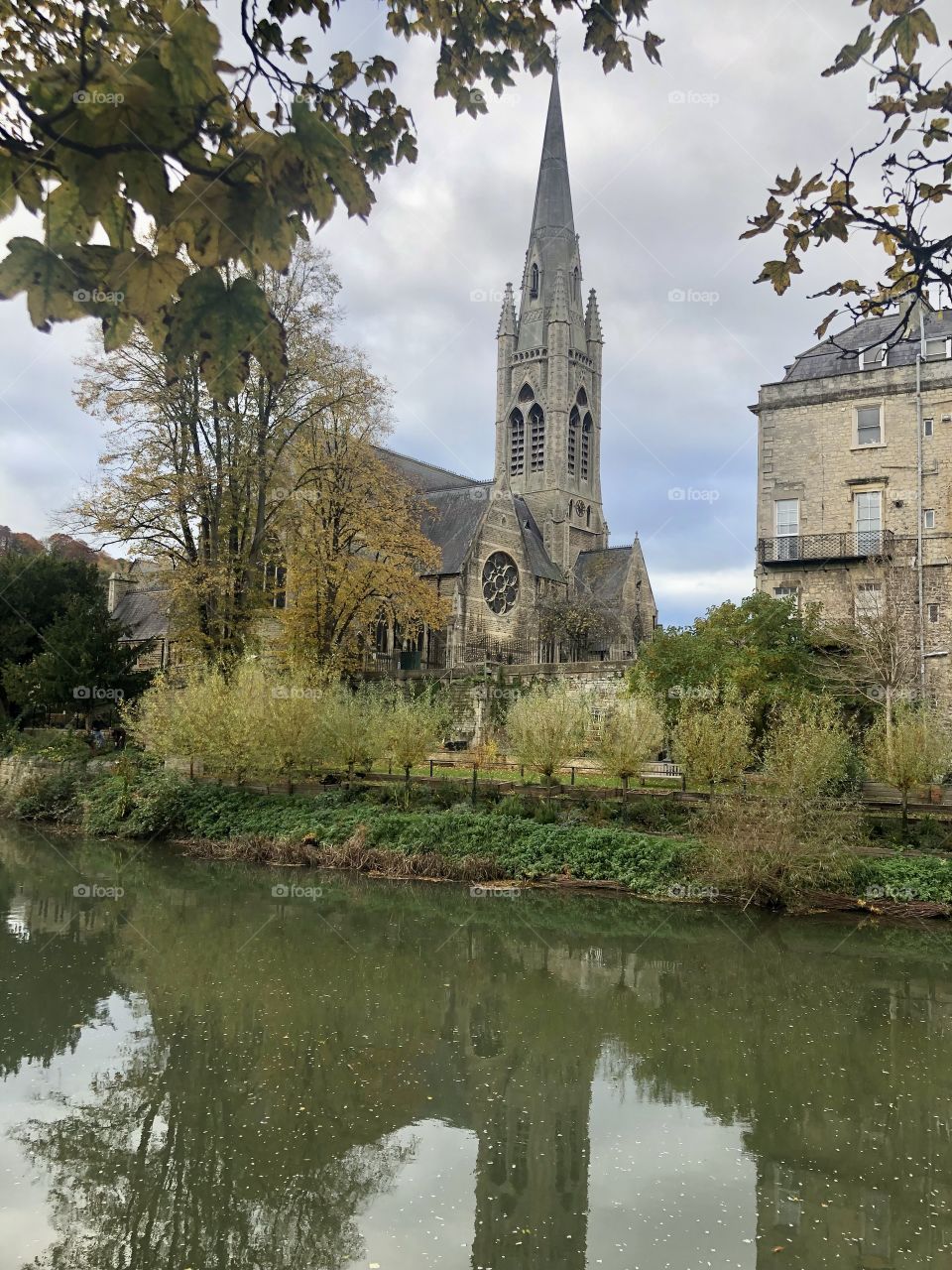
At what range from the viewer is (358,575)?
2641 centimetres

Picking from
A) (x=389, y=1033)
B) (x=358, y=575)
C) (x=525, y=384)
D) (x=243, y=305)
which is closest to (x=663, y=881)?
(x=389, y=1033)

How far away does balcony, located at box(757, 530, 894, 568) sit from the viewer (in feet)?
81.9

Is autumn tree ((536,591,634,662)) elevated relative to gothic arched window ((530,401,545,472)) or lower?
lower

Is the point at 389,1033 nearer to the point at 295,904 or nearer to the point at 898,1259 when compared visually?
the point at 898,1259

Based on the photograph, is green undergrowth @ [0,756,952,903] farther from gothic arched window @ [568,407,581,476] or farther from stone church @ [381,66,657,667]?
gothic arched window @ [568,407,581,476]

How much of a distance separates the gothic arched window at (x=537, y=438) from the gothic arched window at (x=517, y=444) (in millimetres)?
589

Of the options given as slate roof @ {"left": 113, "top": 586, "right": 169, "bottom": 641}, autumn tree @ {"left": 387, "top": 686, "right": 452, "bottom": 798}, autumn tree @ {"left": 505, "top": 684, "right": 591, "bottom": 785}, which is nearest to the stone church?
slate roof @ {"left": 113, "top": 586, "right": 169, "bottom": 641}

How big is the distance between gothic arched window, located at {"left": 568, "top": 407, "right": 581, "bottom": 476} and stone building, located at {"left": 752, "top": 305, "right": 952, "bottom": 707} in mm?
28548

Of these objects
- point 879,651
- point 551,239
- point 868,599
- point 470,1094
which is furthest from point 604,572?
point 470,1094

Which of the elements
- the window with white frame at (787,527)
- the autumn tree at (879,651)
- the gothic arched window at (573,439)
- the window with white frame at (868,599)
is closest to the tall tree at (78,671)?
the autumn tree at (879,651)

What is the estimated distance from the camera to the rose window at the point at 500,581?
4244 cm

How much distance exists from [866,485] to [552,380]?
32134mm

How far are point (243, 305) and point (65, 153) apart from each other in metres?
0.55

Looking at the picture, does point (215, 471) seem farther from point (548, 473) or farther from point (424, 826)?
point (548, 473)
